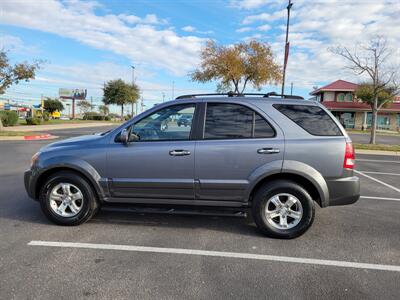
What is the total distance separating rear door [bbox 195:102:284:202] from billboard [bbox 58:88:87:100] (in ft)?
281

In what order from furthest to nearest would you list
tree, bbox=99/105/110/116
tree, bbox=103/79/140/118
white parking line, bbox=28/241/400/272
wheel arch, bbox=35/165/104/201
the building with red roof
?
tree, bbox=99/105/110/116 < tree, bbox=103/79/140/118 < the building with red roof < wheel arch, bbox=35/165/104/201 < white parking line, bbox=28/241/400/272

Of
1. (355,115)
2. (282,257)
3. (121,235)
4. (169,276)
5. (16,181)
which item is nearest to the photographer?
(169,276)

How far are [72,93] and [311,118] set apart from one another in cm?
9266

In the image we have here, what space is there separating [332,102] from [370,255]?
165ft

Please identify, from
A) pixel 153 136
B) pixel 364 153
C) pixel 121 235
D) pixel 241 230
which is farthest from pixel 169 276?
pixel 364 153

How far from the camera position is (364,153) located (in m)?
16.2

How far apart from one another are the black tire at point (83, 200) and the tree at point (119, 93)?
50.4 metres

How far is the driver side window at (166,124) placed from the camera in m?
4.47

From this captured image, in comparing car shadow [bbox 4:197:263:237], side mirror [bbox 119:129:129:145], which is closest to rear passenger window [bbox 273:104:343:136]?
car shadow [bbox 4:197:263:237]

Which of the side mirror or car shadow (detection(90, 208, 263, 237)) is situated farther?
car shadow (detection(90, 208, 263, 237))

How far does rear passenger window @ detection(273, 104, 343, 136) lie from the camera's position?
14.0 ft

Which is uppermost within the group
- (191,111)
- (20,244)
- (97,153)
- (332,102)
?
(332,102)

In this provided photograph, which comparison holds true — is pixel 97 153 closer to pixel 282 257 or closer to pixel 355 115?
pixel 282 257

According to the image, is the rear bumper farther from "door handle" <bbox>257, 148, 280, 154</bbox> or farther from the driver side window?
the driver side window
